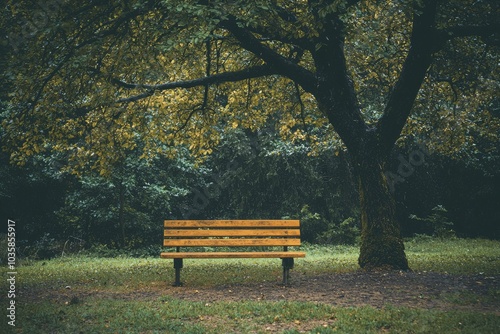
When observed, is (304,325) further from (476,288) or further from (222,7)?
(222,7)

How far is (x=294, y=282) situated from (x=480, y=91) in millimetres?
8741

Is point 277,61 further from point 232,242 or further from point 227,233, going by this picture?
point 232,242

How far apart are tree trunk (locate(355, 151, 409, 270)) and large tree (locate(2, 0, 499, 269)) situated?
0.07 feet

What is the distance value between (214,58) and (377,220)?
6210 millimetres

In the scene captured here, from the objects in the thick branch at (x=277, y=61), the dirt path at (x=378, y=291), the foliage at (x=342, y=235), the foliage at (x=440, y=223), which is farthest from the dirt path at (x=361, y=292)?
the foliage at (x=440, y=223)

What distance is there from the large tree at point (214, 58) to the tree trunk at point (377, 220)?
0.02 metres

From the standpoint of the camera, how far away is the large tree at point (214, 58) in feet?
32.0

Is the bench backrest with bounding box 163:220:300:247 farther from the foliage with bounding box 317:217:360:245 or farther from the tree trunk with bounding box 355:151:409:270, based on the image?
the foliage with bounding box 317:217:360:245

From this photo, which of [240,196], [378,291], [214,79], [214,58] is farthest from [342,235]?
[378,291]

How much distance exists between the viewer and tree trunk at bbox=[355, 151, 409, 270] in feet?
36.2

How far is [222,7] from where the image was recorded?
9.38m

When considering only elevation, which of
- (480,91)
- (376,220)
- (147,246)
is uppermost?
(480,91)

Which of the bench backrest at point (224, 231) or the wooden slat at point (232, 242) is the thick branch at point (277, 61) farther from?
the wooden slat at point (232, 242)

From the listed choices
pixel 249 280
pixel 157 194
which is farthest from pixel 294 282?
pixel 157 194
